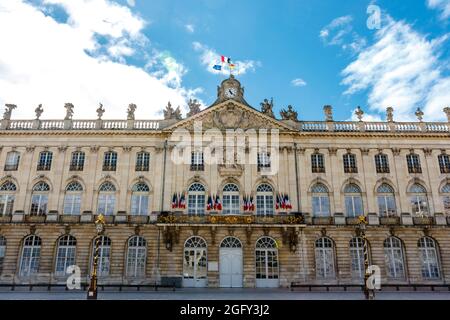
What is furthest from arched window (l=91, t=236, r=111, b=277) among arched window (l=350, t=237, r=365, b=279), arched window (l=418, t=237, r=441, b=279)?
arched window (l=418, t=237, r=441, b=279)

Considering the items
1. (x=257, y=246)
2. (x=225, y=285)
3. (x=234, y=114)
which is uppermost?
(x=234, y=114)

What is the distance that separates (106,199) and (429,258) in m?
30.6

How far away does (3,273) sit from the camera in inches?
1291

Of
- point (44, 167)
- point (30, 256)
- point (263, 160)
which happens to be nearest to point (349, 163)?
point (263, 160)

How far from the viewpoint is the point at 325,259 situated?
33.3 meters

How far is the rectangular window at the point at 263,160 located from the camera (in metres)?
35.6

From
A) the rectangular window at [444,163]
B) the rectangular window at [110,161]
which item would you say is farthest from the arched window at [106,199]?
the rectangular window at [444,163]

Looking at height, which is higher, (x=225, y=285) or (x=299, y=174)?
(x=299, y=174)

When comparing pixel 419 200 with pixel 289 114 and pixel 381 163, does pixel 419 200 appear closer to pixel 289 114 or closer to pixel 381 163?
pixel 381 163

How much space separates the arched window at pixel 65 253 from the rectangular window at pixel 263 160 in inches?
740
